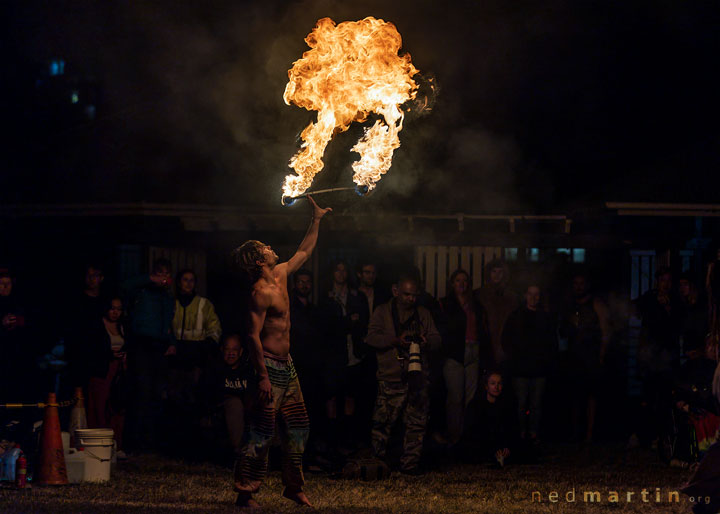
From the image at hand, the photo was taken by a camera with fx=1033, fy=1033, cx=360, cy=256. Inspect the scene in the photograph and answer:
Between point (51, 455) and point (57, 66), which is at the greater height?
point (57, 66)

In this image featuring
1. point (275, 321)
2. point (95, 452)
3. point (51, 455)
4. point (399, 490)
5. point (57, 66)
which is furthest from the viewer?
point (57, 66)

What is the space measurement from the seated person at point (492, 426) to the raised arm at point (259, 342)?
2881mm

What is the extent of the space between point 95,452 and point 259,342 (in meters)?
2.08

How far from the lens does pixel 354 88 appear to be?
904cm

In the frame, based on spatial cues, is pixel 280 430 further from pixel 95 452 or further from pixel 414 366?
pixel 414 366

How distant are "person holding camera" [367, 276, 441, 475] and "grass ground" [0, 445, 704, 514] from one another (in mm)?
354

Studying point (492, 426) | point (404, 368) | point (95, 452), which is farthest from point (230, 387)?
point (492, 426)

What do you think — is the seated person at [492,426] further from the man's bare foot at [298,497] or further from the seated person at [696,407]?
the man's bare foot at [298,497]

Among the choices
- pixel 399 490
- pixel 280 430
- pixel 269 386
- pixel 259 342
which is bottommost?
pixel 399 490

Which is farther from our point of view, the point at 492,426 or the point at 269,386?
the point at 492,426

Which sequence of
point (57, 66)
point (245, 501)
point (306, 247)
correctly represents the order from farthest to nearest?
1. point (57, 66)
2. point (306, 247)
3. point (245, 501)

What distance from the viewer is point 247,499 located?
25.0ft

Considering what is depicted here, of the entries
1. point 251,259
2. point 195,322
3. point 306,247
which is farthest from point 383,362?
point 251,259

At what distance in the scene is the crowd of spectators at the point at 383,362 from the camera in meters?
9.62
